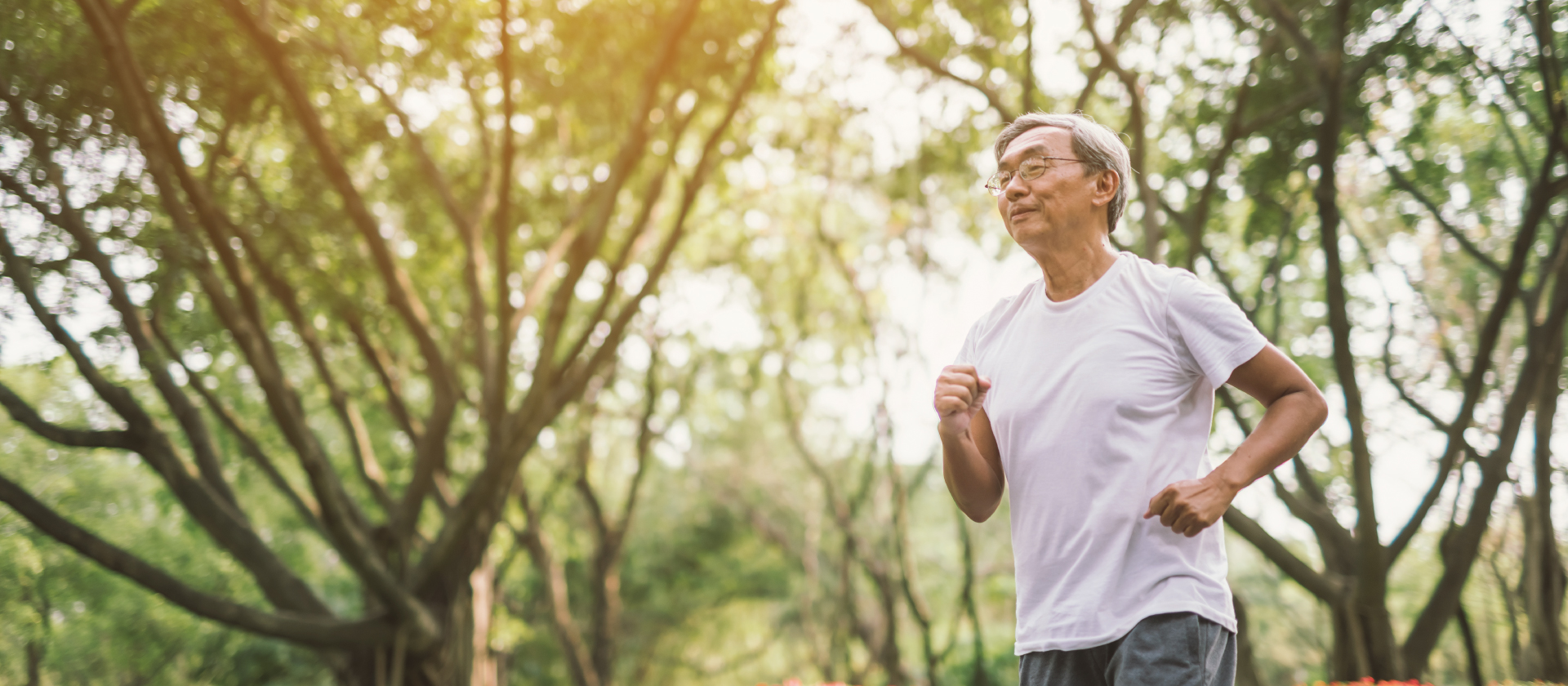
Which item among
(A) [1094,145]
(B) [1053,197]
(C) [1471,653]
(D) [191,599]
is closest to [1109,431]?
(B) [1053,197]

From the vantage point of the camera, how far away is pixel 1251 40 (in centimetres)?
790

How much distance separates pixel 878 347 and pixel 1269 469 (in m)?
11.3

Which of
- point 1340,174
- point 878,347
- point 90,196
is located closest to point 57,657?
point 90,196

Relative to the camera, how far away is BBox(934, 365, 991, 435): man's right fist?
79.7 inches

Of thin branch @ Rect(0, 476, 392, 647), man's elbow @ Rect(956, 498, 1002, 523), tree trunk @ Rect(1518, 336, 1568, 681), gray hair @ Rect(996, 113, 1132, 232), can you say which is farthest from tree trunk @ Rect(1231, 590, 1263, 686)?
thin branch @ Rect(0, 476, 392, 647)

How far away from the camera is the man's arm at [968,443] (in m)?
2.04

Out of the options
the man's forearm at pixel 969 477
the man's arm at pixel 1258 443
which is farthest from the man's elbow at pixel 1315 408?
the man's forearm at pixel 969 477

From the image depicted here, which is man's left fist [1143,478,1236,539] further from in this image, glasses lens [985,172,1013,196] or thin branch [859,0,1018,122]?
thin branch [859,0,1018,122]

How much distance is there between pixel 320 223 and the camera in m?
8.40

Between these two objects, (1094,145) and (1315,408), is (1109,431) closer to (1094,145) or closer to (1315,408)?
(1315,408)

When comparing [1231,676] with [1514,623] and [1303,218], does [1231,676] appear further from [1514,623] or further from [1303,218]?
[1514,623]

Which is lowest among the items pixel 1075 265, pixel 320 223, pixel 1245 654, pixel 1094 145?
pixel 1245 654

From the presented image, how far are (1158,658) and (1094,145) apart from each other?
1.06 meters

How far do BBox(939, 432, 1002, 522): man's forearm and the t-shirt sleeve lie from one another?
0.48 meters
